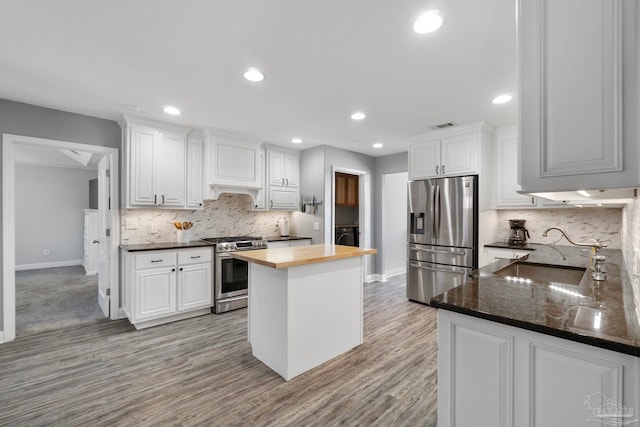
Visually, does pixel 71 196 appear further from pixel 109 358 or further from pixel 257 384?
pixel 257 384

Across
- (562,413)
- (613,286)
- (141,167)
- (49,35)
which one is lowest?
(562,413)

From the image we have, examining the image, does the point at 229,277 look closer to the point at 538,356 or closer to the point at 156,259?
the point at 156,259

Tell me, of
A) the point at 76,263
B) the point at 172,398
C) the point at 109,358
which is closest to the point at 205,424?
the point at 172,398

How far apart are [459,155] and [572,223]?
1.61 meters

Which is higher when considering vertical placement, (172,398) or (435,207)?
(435,207)

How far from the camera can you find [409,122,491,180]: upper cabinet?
3658mm

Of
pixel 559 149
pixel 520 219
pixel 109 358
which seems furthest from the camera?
pixel 520 219

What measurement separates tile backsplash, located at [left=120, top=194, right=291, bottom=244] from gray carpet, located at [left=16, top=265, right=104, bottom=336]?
3.75 ft

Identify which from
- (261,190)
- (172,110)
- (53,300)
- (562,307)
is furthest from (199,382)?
(53,300)

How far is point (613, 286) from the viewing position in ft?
5.12

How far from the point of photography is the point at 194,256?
3.62 m

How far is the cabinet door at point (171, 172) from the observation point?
3.61 meters

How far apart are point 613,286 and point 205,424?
2498mm

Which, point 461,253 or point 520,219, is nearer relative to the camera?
point 461,253
